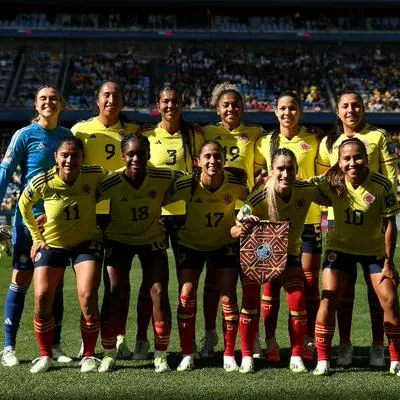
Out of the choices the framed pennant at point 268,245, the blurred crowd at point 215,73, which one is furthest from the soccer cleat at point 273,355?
the blurred crowd at point 215,73

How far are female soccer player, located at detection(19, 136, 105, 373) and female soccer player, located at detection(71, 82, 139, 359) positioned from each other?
0.56 m

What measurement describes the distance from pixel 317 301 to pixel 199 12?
2985cm

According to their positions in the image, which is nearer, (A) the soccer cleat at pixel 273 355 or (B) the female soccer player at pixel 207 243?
(B) the female soccer player at pixel 207 243

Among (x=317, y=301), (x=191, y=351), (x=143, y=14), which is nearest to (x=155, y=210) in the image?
(x=191, y=351)

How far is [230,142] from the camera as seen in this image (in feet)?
22.3

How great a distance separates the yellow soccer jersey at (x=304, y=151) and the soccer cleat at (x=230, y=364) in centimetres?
132

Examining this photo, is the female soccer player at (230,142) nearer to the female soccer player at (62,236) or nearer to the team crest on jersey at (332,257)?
the team crest on jersey at (332,257)

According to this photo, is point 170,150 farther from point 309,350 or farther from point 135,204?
point 309,350

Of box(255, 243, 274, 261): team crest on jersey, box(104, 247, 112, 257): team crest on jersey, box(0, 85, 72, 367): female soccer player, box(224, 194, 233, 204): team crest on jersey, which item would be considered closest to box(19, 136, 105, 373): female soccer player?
box(104, 247, 112, 257): team crest on jersey

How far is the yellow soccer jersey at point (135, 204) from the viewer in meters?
6.18

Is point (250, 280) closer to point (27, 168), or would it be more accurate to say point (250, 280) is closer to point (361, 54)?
point (27, 168)

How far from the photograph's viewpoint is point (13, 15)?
35.2 metres

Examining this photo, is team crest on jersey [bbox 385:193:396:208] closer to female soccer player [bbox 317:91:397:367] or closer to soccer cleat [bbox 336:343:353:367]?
female soccer player [bbox 317:91:397:367]

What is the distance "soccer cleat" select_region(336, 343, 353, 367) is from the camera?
644cm
